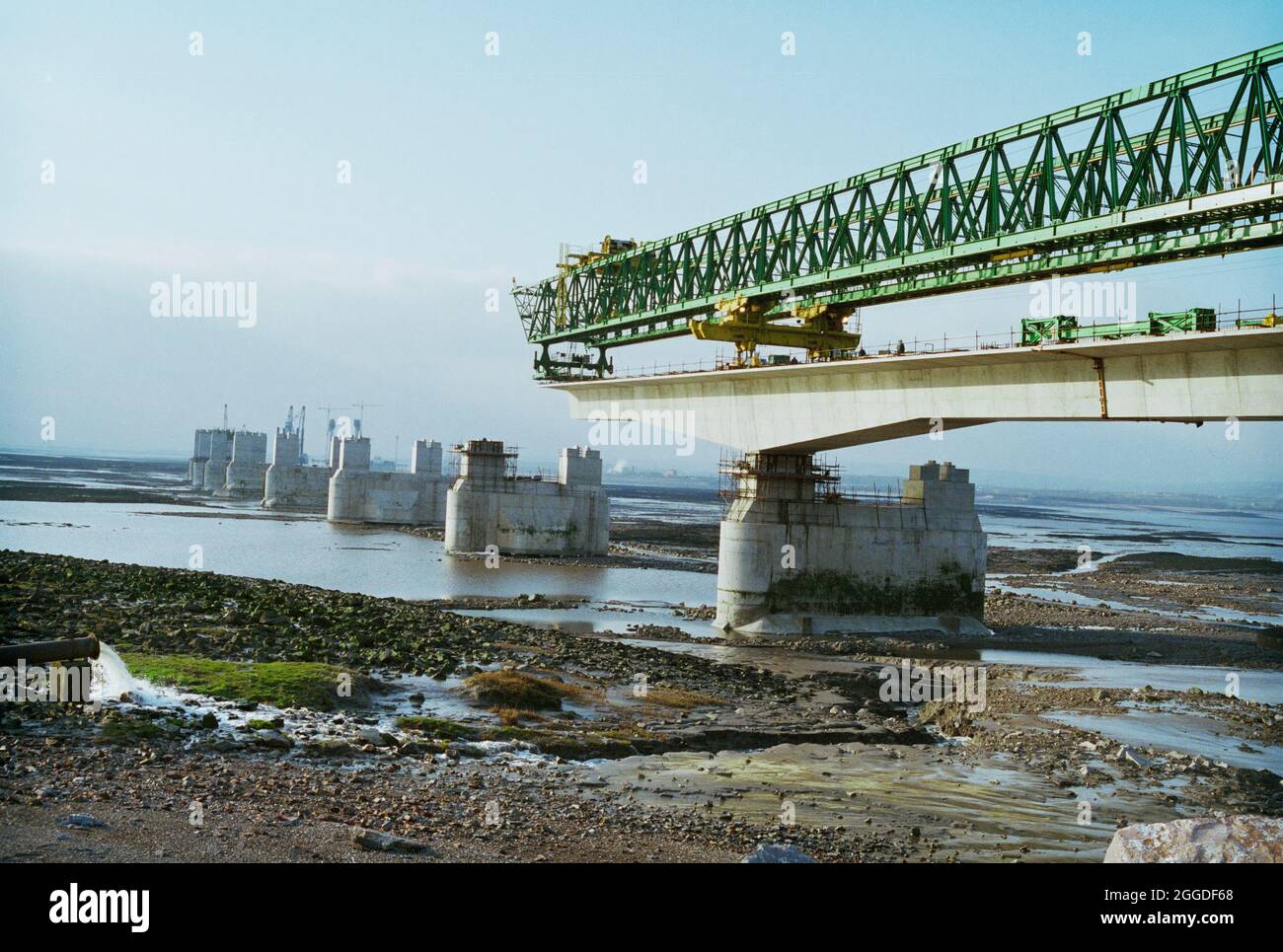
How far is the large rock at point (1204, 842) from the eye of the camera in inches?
293

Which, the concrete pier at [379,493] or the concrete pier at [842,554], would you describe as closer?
the concrete pier at [842,554]

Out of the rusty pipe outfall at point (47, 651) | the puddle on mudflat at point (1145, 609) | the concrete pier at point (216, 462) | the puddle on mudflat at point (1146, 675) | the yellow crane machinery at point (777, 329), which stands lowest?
the puddle on mudflat at point (1145, 609)

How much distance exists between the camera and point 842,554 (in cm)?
3616

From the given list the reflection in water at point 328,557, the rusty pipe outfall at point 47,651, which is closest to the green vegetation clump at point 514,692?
the rusty pipe outfall at point 47,651

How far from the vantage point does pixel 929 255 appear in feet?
106

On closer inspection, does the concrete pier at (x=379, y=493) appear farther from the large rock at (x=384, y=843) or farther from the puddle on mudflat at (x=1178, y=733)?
the large rock at (x=384, y=843)

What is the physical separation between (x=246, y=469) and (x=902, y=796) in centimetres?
13352

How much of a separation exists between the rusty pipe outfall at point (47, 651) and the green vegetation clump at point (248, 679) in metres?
1.90

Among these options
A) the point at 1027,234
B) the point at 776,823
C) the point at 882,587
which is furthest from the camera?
the point at 882,587

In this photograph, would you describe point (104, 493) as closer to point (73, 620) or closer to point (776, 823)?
point (73, 620)

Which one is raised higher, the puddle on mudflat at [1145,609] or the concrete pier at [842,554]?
the concrete pier at [842,554]

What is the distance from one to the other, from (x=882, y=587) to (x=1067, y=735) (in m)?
15.9

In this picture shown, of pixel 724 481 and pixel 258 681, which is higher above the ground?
pixel 724 481
